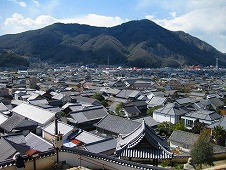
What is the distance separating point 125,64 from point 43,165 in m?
170

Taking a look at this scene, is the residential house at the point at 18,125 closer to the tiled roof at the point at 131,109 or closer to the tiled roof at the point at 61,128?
the tiled roof at the point at 61,128

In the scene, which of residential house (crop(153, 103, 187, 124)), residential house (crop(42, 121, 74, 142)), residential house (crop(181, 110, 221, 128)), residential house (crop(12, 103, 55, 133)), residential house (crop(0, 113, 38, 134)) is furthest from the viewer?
residential house (crop(153, 103, 187, 124))

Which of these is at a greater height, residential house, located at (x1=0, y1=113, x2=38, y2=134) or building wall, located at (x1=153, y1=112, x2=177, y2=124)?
residential house, located at (x1=0, y1=113, x2=38, y2=134)

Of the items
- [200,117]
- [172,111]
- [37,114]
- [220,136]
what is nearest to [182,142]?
[220,136]

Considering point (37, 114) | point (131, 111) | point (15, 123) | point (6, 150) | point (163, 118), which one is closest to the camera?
point (6, 150)

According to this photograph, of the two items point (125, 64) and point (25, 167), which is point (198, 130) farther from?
point (125, 64)

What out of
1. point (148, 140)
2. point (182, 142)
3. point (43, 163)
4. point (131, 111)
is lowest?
point (182, 142)

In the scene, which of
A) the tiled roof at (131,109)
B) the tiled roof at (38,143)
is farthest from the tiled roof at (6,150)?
the tiled roof at (131,109)

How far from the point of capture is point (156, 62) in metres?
182

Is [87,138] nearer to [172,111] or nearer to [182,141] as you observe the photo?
[182,141]

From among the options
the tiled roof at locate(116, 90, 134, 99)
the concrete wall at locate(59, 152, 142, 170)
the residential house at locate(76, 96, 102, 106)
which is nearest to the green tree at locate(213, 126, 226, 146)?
the concrete wall at locate(59, 152, 142, 170)

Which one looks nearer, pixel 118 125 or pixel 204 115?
pixel 118 125

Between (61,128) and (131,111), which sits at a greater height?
(61,128)

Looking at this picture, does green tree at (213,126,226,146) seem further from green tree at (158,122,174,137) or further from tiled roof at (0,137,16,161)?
tiled roof at (0,137,16,161)
